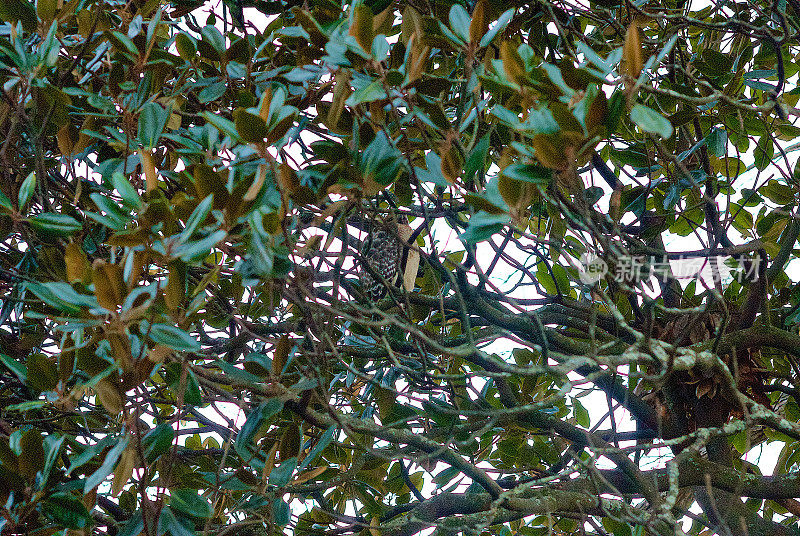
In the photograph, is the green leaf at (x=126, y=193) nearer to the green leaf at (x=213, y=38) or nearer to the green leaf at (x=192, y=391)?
the green leaf at (x=192, y=391)

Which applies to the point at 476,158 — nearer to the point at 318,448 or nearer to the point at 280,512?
the point at 318,448

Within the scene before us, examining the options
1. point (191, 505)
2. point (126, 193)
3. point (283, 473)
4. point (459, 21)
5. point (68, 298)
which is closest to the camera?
point (68, 298)

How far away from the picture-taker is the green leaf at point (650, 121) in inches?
34.3

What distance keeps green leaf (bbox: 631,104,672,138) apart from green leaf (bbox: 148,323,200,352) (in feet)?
2.20

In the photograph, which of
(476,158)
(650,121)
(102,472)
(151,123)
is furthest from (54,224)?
(650,121)

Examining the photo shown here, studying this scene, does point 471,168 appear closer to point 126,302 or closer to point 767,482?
point 126,302

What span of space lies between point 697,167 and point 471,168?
4.45 ft

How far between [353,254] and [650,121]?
0.85 m

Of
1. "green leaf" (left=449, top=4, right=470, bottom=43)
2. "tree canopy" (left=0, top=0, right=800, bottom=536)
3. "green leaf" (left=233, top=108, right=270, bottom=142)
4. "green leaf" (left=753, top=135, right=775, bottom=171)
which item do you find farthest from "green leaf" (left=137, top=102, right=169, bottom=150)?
"green leaf" (left=753, top=135, right=775, bottom=171)

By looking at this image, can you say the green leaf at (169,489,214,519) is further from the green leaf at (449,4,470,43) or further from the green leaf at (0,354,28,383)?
the green leaf at (449,4,470,43)

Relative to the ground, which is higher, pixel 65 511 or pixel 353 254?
pixel 353 254

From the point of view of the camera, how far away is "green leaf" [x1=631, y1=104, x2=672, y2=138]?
0.87 meters

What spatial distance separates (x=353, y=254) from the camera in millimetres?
1608

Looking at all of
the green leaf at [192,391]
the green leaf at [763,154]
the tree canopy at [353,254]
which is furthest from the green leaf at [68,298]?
the green leaf at [763,154]
